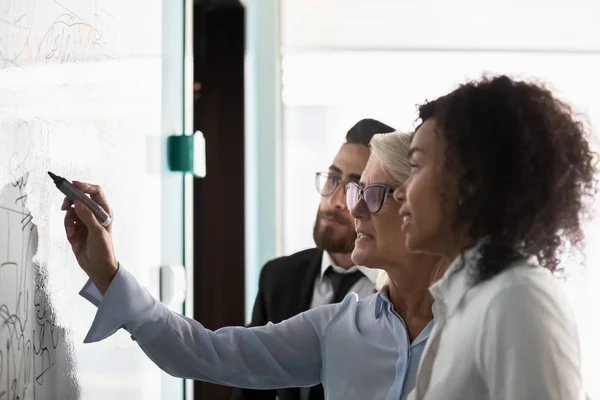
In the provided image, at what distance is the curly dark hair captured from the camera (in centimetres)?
98

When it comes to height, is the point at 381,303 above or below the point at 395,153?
below

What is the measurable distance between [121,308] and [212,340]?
23 cm

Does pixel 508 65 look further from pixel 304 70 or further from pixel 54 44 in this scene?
pixel 54 44

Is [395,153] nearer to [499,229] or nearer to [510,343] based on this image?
[499,229]

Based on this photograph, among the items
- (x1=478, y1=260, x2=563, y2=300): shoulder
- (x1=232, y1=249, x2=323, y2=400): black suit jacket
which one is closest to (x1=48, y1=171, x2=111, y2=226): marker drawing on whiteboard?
(x1=478, y1=260, x2=563, y2=300): shoulder

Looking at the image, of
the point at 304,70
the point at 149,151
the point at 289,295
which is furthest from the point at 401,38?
the point at 149,151

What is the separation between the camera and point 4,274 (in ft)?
3.08

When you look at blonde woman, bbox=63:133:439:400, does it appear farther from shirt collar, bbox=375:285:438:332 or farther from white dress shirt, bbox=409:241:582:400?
white dress shirt, bbox=409:241:582:400

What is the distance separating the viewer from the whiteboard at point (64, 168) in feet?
3.16

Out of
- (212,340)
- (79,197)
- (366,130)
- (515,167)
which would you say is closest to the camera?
(515,167)

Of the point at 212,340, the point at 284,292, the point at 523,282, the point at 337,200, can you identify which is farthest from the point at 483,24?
the point at 523,282

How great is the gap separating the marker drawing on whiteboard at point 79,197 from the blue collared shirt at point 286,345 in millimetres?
98

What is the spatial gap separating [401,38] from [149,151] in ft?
Answer: 6.50

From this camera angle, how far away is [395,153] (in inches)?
56.9
